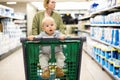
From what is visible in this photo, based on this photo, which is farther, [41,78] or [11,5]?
[11,5]

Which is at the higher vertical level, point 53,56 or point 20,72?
point 53,56

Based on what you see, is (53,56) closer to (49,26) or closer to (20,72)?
(49,26)

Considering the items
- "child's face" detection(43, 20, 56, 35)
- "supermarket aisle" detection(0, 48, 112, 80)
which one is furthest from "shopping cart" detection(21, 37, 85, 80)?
"supermarket aisle" detection(0, 48, 112, 80)

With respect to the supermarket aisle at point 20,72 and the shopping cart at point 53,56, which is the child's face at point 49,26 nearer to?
the shopping cart at point 53,56

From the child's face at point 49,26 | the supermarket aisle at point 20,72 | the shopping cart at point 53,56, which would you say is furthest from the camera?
the supermarket aisle at point 20,72

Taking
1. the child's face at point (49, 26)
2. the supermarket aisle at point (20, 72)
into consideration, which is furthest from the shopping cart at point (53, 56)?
the supermarket aisle at point (20, 72)

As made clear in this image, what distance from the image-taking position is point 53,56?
7.29 ft

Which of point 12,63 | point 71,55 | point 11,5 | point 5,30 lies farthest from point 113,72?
point 11,5

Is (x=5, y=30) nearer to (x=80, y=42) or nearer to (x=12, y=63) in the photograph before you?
(x=12, y=63)

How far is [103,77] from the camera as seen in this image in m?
4.99

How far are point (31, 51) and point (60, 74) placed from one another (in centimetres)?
36

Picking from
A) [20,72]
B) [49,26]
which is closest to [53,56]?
[49,26]

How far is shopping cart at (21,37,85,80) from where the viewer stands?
2.11 m

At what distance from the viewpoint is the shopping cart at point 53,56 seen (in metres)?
2.11
